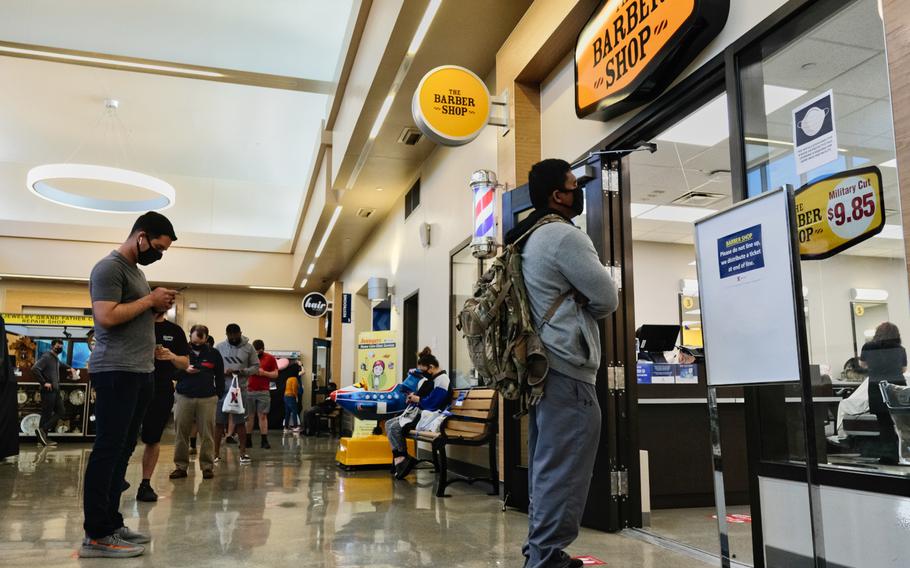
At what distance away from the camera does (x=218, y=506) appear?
4.71m

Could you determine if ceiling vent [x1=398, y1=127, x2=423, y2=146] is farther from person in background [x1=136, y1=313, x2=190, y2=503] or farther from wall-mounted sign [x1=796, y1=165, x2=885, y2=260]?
wall-mounted sign [x1=796, y1=165, x2=885, y2=260]

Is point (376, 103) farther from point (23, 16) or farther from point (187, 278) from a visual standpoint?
point (187, 278)

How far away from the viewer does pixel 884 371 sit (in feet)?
7.70

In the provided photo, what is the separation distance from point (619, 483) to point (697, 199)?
664 centimetres

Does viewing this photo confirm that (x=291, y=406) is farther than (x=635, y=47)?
Yes

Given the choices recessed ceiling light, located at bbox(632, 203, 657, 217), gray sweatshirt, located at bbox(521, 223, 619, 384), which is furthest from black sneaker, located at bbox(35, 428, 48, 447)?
gray sweatshirt, located at bbox(521, 223, 619, 384)

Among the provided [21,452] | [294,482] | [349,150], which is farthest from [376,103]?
[21,452]

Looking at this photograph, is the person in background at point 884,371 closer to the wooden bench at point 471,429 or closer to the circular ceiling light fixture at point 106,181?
the wooden bench at point 471,429

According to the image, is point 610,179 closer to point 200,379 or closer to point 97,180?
point 200,379

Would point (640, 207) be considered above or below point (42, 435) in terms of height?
above

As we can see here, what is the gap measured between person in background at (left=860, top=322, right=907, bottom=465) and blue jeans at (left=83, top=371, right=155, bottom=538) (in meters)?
3.14

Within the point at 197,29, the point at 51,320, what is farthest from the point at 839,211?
the point at 51,320

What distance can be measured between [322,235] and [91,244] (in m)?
7.75

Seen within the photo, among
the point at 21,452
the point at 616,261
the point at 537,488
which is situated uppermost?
the point at 616,261
